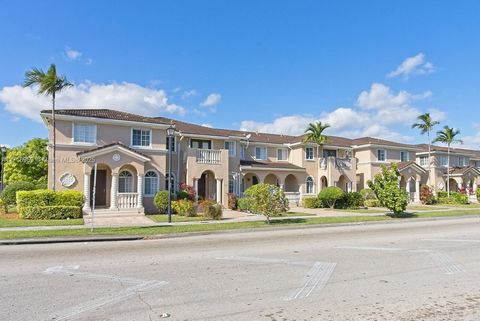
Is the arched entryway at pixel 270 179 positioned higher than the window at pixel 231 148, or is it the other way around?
the window at pixel 231 148

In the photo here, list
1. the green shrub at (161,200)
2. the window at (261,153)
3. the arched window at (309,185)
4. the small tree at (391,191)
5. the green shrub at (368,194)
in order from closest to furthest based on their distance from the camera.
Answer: the small tree at (391,191)
the green shrub at (161,200)
the green shrub at (368,194)
the window at (261,153)
the arched window at (309,185)

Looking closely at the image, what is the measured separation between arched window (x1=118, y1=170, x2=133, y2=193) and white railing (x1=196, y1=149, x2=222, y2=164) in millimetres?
5322

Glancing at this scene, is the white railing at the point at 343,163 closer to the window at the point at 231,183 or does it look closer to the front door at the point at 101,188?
the window at the point at 231,183

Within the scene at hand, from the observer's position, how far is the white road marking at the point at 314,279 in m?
6.34

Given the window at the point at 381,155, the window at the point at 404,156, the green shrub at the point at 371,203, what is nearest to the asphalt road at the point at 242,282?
the green shrub at the point at 371,203

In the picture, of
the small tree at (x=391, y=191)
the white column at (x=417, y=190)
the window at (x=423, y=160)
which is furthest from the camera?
the window at (x=423, y=160)

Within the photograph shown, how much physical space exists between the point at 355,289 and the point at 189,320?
3334 millimetres

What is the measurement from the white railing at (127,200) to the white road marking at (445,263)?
1859 centimetres

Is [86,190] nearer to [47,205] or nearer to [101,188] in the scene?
[101,188]

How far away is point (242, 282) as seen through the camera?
23.4ft

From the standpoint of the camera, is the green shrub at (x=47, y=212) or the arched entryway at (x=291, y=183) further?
the arched entryway at (x=291, y=183)

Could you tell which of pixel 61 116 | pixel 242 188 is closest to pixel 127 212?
pixel 61 116

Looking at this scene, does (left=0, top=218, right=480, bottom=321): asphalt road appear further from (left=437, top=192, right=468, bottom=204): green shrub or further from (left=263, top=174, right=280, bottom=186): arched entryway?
(left=437, top=192, right=468, bottom=204): green shrub

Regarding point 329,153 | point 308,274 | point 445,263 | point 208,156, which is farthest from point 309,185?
point 308,274
